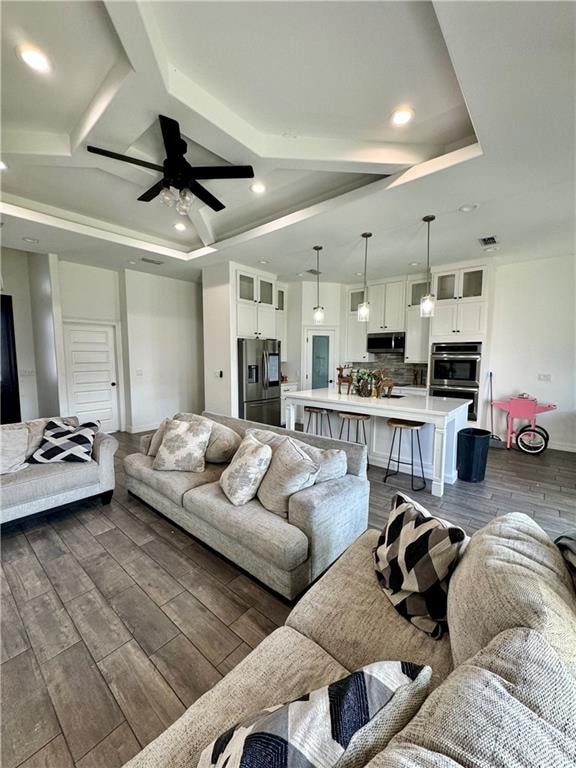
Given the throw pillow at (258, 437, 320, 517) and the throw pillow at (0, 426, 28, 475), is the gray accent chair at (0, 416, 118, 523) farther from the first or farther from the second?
the throw pillow at (258, 437, 320, 517)

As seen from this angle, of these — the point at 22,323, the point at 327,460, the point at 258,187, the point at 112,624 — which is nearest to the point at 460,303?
the point at 258,187

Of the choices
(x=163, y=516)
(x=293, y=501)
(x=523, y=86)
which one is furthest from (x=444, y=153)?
(x=163, y=516)

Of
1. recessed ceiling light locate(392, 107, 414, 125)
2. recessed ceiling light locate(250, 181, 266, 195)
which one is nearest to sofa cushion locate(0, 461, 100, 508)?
recessed ceiling light locate(250, 181, 266, 195)

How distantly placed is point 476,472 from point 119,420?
5701 millimetres

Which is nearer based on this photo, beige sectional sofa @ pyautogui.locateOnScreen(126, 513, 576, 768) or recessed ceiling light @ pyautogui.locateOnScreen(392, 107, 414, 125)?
beige sectional sofa @ pyautogui.locateOnScreen(126, 513, 576, 768)

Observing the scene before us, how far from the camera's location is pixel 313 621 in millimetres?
1232

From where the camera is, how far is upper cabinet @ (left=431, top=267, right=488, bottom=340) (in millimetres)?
4871

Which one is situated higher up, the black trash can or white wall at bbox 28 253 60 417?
white wall at bbox 28 253 60 417

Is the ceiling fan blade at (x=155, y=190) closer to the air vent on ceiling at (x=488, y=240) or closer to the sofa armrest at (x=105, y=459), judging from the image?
the sofa armrest at (x=105, y=459)

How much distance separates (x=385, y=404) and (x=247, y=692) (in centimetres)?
288

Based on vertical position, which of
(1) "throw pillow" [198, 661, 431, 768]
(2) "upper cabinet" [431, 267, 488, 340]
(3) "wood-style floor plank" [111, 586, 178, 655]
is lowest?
(3) "wood-style floor plank" [111, 586, 178, 655]

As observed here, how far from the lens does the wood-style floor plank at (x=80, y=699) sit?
4.08 ft

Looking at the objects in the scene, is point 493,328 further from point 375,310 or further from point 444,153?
point 444,153

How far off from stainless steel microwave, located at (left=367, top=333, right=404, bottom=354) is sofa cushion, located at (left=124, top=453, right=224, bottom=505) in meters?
4.41
